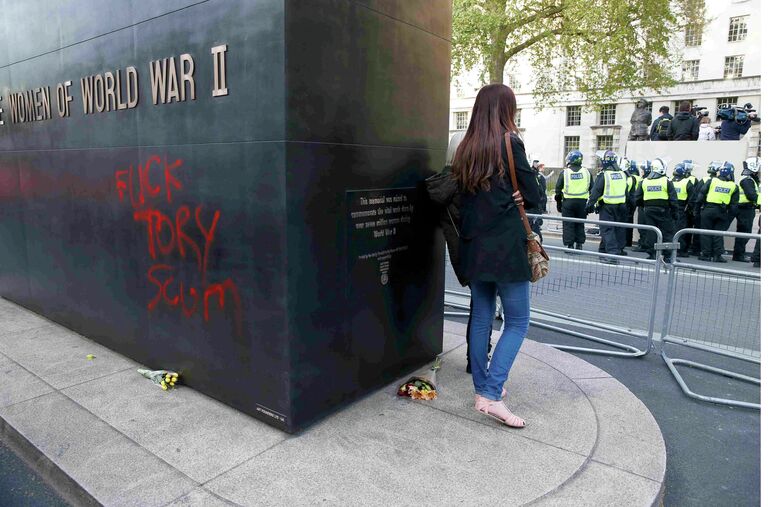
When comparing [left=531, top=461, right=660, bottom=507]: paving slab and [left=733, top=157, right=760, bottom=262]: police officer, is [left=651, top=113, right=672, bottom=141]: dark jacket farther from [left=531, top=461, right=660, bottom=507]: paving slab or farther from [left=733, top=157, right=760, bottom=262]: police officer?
[left=531, top=461, right=660, bottom=507]: paving slab

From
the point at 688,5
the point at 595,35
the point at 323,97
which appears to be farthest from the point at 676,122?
the point at 323,97

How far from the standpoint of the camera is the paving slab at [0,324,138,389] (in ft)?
13.8

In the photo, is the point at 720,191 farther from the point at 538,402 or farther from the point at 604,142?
the point at 604,142

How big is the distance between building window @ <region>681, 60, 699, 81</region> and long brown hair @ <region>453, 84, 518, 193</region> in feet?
162

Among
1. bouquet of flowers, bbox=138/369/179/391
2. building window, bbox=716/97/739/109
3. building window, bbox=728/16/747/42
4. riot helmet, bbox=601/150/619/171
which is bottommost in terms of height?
bouquet of flowers, bbox=138/369/179/391

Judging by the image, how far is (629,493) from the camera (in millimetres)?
2824

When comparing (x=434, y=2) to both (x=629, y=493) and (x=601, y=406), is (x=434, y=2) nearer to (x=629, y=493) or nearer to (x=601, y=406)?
(x=601, y=406)

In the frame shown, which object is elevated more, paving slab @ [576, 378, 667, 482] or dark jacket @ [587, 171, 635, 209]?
dark jacket @ [587, 171, 635, 209]

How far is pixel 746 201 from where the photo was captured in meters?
11.9

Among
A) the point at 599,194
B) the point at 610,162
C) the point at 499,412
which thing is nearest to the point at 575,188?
the point at 599,194

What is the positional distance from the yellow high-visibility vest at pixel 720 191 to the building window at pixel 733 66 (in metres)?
38.8

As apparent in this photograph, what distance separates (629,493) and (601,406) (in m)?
1.05

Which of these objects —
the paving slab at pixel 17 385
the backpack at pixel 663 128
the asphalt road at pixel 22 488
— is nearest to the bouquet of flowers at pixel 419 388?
the asphalt road at pixel 22 488

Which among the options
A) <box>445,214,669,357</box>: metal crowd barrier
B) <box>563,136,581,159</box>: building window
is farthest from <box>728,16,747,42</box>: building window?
<box>445,214,669,357</box>: metal crowd barrier
